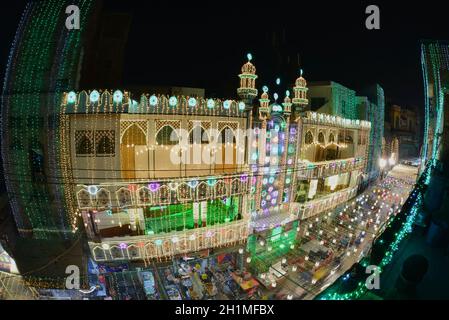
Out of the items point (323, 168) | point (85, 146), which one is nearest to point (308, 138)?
point (323, 168)

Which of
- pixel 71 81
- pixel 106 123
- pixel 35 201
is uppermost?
pixel 71 81

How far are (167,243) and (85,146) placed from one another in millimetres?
6734

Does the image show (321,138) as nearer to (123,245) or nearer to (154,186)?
(154,186)

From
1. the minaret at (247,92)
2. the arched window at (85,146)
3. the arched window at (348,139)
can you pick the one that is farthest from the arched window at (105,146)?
the arched window at (348,139)

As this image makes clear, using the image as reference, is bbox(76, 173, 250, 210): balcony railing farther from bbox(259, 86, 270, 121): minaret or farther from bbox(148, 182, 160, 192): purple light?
bbox(259, 86, 270, 121): minaret

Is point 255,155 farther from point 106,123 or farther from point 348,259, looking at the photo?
point 348,259

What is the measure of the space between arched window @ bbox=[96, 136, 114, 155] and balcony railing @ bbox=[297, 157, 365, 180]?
12278 millimetres

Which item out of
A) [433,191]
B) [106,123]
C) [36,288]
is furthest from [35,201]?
[433,191]

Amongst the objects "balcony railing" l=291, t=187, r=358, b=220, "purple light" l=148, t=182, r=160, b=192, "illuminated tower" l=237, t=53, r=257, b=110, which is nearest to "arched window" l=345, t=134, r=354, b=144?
"balcony railing" l=291, t=187, r=358, b=220

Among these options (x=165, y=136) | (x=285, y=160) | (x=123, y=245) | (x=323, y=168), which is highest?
(x=165, y=136)

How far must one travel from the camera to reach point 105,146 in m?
11.3

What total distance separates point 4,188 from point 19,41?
8.94 metres

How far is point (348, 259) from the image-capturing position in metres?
16.1
